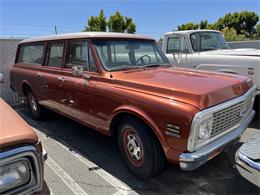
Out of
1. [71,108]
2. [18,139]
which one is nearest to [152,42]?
[71,108]

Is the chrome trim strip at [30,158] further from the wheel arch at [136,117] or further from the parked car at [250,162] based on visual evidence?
the parked car at [250,162]

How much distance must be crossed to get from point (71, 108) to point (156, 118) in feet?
6.58

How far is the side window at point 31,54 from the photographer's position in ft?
17.2

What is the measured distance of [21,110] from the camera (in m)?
6.75

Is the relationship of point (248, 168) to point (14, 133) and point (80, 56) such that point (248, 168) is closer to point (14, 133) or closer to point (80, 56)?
point (14, 133)

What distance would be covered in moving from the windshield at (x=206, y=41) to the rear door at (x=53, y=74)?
3.51 metres

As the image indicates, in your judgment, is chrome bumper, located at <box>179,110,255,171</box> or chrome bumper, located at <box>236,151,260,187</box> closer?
chrome bumper, located at <box>236,151,260,187</box>

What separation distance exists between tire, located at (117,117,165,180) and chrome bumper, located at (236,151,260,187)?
2.79 feet

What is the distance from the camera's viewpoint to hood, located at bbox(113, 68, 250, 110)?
2561mm

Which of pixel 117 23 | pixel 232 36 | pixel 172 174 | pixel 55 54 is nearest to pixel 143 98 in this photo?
pixel 172 174

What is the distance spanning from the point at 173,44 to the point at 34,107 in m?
4.07

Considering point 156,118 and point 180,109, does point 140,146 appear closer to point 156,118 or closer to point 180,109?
point 156,118

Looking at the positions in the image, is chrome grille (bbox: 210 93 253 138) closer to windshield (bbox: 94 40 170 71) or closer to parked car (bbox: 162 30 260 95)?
windshield (bbox: 94 40 170 71)

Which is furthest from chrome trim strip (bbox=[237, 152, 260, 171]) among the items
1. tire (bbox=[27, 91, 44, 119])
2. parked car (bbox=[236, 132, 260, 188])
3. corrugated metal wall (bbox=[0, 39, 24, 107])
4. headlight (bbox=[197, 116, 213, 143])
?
corrugated metal wall (bbox=[0, 39, 24, 107])
